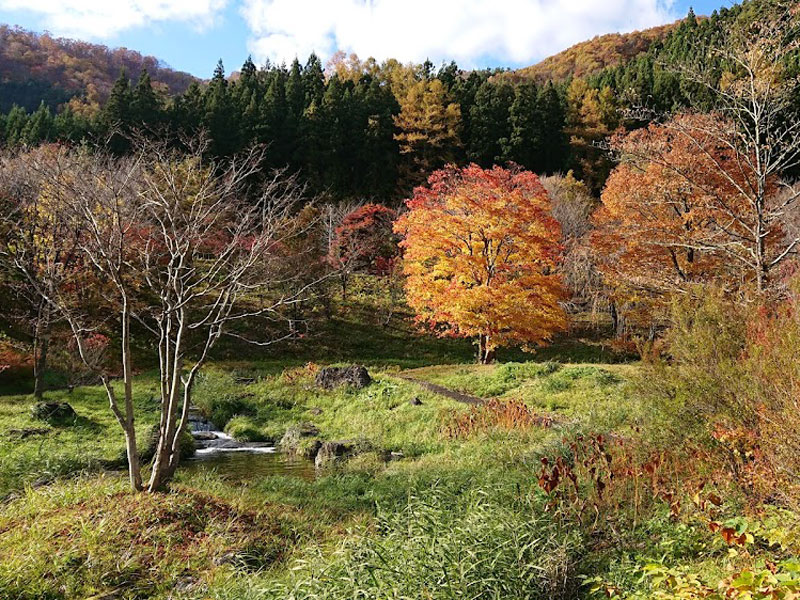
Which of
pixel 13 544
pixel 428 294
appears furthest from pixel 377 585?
pixel 428 294

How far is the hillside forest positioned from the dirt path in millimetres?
204

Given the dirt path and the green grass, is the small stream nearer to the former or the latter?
the green grass

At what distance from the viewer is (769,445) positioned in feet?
15.7

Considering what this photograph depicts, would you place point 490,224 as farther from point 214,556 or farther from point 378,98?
point 378,98

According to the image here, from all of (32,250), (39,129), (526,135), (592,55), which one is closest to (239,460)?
(32,250)

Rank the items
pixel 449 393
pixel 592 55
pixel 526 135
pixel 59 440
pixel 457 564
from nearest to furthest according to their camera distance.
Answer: pixel 457 564 < pixel 59 440 < pixel 449 393 < pixel 526 135 < pixel 592 55

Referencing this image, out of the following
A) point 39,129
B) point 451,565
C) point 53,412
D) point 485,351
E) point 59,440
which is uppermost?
point 39,129

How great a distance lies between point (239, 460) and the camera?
39.9ft

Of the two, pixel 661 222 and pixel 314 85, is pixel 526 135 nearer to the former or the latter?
pixel 314 85

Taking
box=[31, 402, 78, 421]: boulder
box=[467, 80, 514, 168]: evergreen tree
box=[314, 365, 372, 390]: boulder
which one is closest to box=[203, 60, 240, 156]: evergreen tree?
box=[467, 80, 514, 168]: evergreen tree

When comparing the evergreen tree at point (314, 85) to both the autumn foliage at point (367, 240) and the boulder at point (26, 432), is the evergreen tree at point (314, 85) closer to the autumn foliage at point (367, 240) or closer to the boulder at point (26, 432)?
the autumn foliage at point (367, 240)

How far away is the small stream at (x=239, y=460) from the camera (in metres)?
10.9

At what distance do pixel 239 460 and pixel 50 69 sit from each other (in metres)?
66.5

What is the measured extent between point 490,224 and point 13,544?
15152 millimetres
